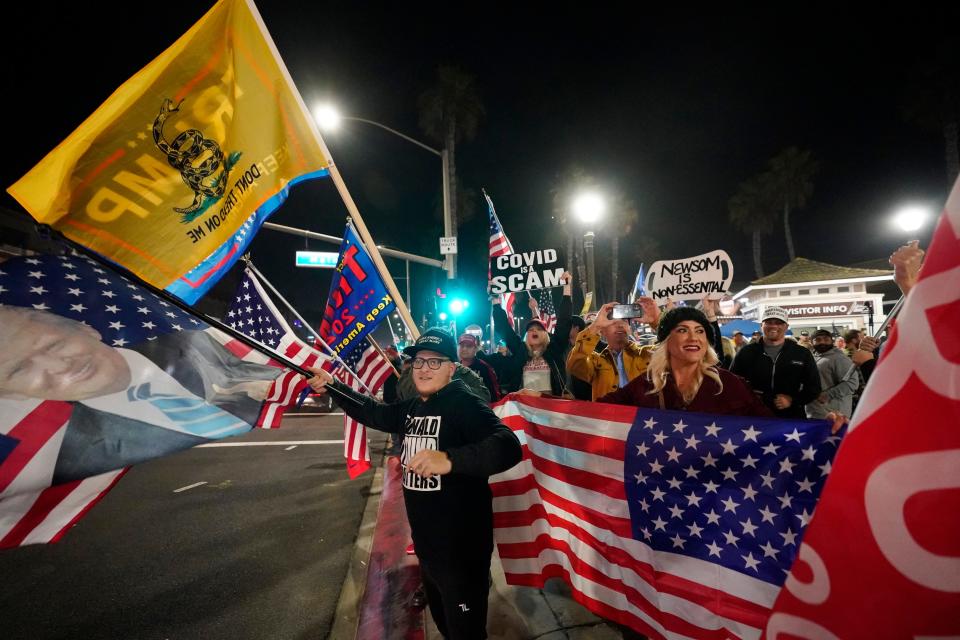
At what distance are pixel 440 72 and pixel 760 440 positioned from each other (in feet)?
84.3

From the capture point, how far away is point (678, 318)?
2.98 metres

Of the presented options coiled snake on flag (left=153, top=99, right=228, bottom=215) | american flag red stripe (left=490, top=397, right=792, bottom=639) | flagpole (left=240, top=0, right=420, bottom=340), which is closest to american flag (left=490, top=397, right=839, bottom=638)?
american flag red stripe (left=490, top=397, right=792, bottom=639)

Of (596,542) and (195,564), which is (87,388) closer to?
(596,542)

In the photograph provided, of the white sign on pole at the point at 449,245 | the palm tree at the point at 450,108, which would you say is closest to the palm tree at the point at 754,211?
the palm tree at the point at 450,108

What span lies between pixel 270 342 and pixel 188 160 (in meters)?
2.25

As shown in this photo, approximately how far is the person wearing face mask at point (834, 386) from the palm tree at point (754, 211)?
127 ft

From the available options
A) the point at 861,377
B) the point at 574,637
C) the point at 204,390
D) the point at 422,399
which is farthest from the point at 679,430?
the point at 861,377

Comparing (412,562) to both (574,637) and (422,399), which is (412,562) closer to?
(574,637)

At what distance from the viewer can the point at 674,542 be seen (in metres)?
2.38

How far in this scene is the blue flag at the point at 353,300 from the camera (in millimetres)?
4599

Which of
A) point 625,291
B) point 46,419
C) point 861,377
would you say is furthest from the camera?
point 625,291

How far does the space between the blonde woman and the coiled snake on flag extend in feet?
10.4

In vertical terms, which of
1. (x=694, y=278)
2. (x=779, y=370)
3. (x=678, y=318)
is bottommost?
(x=779, y=370)

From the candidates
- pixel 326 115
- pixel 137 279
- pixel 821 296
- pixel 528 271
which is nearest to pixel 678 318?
pixel 137 279
